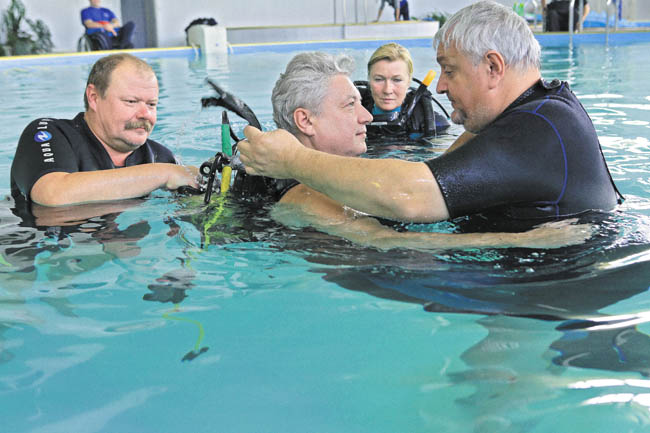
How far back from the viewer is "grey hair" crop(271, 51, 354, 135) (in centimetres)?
287

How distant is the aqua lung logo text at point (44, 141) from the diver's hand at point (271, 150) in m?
1.40

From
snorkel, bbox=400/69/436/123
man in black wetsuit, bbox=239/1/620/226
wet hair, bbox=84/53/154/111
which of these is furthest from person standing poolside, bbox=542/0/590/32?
man in black wetsuit, bbox=239/1/620/226

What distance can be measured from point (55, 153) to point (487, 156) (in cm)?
234

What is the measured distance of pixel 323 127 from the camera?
2.91m

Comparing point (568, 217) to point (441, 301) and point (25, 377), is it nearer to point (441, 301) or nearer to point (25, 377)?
Answer: point (441, 301)

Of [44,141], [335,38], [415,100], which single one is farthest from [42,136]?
[335,38]

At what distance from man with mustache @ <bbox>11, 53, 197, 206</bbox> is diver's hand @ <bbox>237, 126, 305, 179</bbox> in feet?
2.96

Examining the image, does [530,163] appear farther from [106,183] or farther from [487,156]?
[106,183]

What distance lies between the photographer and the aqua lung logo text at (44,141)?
3.36m

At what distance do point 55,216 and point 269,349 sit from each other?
1741mm

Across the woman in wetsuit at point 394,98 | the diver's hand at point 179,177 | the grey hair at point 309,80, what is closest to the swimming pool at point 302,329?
the diver's hand at point 179,177

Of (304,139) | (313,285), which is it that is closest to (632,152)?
(304,139)

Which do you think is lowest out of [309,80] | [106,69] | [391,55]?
[309,80]

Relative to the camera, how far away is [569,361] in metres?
1.92
